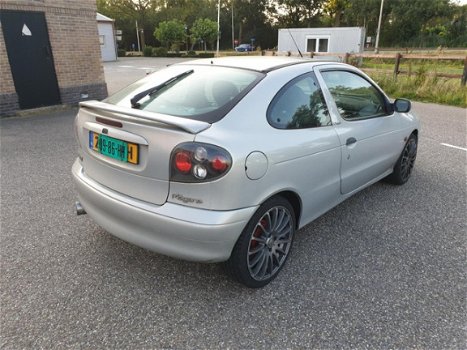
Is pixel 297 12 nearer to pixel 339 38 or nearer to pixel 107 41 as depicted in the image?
pixel 339 38

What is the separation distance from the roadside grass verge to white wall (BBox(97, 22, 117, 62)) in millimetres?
27035

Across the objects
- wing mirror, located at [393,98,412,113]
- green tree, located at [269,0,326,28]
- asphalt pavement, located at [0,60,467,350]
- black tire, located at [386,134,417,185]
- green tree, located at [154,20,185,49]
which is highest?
green tree, located at [269,0,326,28]

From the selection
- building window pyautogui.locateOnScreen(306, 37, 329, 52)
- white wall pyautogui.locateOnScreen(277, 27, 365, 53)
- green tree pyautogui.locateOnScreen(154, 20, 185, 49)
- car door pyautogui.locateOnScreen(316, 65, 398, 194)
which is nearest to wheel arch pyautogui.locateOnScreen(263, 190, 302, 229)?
car door pyautogui.locateOnScreen(316, 65, 398, 194)

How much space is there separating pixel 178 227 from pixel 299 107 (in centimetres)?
130

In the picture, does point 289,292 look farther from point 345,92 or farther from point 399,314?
point 345,92

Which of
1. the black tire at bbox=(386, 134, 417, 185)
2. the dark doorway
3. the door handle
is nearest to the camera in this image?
the door handle

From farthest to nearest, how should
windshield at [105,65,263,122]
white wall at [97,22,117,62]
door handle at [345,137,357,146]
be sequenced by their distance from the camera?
white wall at [97,22,117,62], door handle at [345,137,357,146], windshield at [105,65,263,122]

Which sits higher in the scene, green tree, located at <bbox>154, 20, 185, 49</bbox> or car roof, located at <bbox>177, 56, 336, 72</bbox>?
green tree, located at <bbox>154, 20, 185, 49</bbox>

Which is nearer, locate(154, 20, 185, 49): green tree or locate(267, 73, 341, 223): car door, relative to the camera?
locate(267, 73, 341, 223): car door

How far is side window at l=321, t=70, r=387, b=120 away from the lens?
10.5ft

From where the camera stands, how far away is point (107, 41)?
1281 inches

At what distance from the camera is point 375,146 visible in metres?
3.58

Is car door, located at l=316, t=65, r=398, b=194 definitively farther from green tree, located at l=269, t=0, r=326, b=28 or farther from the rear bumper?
green tree, located at l=269, t=0, r=326, b=28

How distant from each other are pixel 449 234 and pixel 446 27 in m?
55.8
